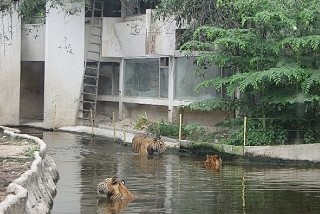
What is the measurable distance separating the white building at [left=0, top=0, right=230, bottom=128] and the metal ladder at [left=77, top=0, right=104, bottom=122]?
0.55ft

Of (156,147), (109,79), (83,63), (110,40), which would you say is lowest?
(156,147)

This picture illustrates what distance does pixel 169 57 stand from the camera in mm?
29469

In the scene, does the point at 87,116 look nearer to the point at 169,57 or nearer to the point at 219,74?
the point at 169,57

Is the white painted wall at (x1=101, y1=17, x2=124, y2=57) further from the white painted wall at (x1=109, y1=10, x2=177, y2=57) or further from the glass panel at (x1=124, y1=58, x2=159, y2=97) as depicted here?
the glass panel at (x1=124, y1=58, x2=159, y2=97)

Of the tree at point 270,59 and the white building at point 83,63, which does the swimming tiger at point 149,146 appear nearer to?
the tree at point 270,59

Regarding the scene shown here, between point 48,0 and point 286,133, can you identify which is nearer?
point 286,133

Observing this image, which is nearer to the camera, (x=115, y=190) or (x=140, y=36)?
(x=115, y=190)

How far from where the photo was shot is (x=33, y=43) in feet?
113

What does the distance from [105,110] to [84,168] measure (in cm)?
1577

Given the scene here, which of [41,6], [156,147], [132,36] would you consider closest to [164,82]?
[132,36]

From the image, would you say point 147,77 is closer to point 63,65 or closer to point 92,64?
point 92,64

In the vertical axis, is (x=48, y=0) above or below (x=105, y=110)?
above

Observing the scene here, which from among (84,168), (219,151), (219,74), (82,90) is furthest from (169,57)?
(84,168)

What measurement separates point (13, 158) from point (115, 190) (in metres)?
3.08
